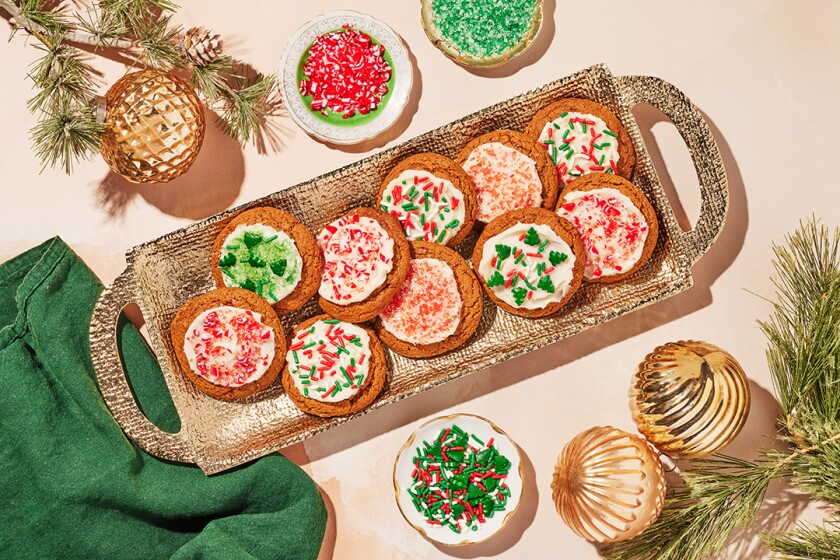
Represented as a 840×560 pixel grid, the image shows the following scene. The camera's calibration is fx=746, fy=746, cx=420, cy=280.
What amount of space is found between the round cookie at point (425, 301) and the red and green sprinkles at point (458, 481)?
0.99 feet

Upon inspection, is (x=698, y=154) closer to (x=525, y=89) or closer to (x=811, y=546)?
(x=525, y=89)

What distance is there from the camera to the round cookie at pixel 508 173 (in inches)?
95.9

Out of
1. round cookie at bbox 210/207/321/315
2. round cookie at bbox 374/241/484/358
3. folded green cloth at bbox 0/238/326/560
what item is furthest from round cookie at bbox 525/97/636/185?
folded green cloth at bbox 0/238/326/560

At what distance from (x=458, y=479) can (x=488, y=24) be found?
1566 millimetres

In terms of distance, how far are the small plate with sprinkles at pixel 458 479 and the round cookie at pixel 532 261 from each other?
1.46 ft

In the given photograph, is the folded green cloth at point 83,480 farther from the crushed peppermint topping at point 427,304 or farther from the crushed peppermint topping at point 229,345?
the crushed peppermint topping at point 427,304

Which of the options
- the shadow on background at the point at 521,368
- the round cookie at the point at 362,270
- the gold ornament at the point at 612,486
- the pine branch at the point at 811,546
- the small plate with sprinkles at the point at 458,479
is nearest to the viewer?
the pine branch at the point at 811,546

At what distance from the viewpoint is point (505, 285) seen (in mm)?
2400

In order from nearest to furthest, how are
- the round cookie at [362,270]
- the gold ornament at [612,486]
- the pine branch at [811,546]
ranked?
the pine branch at [811,546] < the gold ornament at [612,486] < the round cookie at [362,270]

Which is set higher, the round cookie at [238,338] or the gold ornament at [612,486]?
the round cookie at [238,338]

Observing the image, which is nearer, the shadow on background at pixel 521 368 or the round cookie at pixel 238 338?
the round cookie at pixel 238 338

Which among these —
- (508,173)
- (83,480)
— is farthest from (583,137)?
(83,480)

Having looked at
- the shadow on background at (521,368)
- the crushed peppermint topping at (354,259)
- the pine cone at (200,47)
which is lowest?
the shadow on background at (521,368)

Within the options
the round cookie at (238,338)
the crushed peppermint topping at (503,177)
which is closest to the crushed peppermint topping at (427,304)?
the crushed peppermint topping at (503,177)
